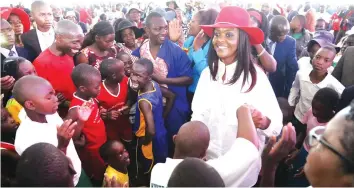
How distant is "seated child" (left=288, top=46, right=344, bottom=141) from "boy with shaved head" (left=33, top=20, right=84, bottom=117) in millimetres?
2200

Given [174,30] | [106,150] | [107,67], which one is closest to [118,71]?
[107,67]

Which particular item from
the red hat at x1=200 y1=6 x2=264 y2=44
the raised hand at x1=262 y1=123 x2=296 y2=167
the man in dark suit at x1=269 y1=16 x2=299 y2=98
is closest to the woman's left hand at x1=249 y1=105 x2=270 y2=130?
the raised hand at x1=262 y1=123 x2=296 y2=167

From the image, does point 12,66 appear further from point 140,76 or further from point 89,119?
point 140,76

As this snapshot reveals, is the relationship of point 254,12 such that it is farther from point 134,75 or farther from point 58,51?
point 58,51

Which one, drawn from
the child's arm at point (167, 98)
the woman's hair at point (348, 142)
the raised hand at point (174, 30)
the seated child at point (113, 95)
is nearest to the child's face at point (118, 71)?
the seated child at point (113, 95)

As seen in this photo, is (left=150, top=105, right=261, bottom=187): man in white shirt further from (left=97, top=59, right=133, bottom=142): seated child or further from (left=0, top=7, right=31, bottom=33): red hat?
(left=0, top=7, right=31, bottom=33): red hat

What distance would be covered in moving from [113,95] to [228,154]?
1.74 meters

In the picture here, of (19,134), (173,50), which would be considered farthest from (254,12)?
(19,134)

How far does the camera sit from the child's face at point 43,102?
6.47ft

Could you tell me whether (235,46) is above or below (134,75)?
above

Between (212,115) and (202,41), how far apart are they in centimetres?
147

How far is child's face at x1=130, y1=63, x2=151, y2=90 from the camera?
2.89m

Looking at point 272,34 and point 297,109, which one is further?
point 272,34

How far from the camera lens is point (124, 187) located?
2363mm
